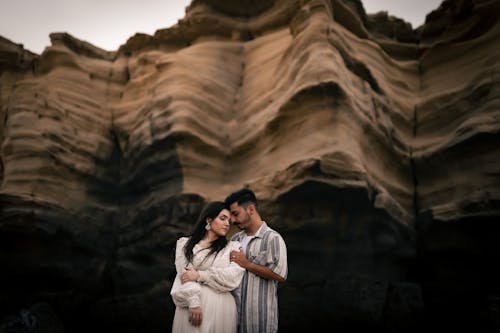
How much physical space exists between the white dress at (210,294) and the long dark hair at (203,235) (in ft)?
0.25

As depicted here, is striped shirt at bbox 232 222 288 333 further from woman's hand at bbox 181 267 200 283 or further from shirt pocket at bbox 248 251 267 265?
woman's hand at bbox 181 267 200 283

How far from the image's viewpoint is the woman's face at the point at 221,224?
4.78 m

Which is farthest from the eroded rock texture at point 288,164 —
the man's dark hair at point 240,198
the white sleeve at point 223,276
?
the white sleeve at point 223,276

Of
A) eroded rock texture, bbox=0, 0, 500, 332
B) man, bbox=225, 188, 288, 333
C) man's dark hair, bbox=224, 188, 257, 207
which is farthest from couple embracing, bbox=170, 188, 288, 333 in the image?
eroded rock texture, bbox=0, 0, 500, 332

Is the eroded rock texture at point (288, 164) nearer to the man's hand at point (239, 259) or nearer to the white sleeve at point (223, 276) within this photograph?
the man's hand at point (239, 259)

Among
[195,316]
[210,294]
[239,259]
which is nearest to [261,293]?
[239,259]

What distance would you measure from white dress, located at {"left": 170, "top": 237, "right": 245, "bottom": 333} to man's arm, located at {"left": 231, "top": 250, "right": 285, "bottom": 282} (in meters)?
0.05

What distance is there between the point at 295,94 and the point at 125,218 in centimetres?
380

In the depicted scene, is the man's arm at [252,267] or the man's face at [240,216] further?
the man's face at [240,216]

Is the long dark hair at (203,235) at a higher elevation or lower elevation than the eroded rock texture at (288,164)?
lower

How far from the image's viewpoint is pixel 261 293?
15.0 feet

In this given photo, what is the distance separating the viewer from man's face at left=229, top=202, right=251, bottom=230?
4.99 meters

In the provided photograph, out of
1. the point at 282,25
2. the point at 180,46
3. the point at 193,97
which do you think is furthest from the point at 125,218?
the point at 282,25

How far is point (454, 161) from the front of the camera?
26.6 feet
